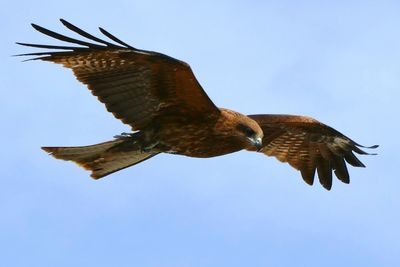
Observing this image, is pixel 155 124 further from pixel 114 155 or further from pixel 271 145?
pixel 271 145

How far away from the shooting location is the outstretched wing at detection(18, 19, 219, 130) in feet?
36.9

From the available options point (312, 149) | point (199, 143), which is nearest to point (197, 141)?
point (199, 143)

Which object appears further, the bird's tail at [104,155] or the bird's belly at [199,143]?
the bird's tail at [104,155]

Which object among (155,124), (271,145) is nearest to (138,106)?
(155,124)

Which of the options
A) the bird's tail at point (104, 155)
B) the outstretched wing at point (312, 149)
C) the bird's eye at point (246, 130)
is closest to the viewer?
the bird's eye at point (246, 130)

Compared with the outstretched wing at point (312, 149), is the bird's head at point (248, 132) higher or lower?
lower

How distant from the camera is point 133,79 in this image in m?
11.6

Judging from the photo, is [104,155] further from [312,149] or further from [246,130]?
[312,149]

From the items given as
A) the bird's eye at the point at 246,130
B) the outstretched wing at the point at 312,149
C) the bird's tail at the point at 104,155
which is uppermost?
the outstretched wing at the point at 312,149

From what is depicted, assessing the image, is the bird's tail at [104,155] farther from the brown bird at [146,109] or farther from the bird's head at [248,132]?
the bird's head at [248,132]

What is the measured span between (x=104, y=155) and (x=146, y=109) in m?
0.92

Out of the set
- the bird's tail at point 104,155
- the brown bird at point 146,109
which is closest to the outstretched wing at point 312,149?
the brown bird at point 146,109

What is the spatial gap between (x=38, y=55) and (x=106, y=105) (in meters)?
1.01

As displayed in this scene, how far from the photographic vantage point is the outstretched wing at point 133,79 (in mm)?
11234
